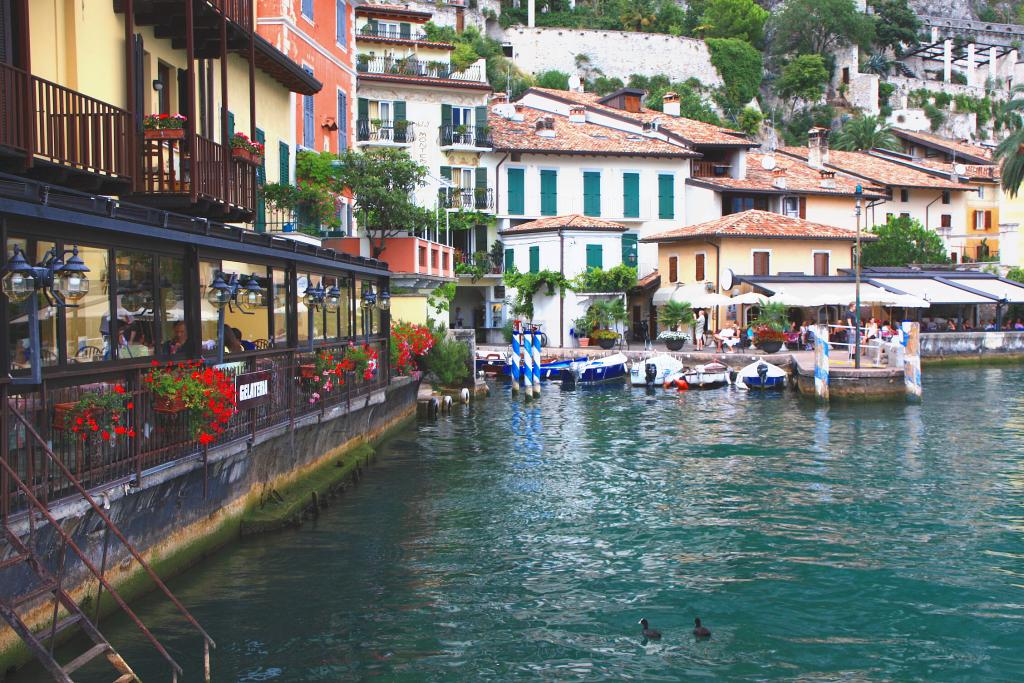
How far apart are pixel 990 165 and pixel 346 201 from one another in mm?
53434

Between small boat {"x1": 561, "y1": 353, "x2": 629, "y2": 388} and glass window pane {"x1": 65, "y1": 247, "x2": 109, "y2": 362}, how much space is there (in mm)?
30777

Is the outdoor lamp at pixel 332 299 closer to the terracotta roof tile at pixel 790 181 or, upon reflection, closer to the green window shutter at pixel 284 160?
the green window shutter at pixel 284 160

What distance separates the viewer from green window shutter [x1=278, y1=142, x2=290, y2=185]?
2659cm

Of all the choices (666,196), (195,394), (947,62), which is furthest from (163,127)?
(947,62)

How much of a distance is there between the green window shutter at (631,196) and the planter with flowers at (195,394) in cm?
4452

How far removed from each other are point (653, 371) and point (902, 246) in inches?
941

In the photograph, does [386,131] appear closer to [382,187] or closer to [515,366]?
[515,366]

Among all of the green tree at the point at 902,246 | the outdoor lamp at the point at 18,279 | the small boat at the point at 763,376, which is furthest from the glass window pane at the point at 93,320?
the green tree at the point at 902,246

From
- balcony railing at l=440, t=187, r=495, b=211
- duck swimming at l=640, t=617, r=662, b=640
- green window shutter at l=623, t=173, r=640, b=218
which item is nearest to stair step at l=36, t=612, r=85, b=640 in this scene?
duck swimming at l=640, t=617, r=662, b=640

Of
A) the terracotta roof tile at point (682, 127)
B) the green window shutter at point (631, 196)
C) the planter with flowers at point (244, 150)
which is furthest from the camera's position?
the terracotta roof tile at point (682, 127)

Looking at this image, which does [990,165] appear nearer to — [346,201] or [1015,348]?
[1015,348]

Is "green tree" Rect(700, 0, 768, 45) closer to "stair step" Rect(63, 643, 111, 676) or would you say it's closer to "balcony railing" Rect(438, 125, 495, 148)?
"balcony railing" Rect(438, 125, 495, 148)

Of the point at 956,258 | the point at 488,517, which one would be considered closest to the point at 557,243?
the point at 956,258

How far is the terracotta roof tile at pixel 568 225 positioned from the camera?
167 ft
